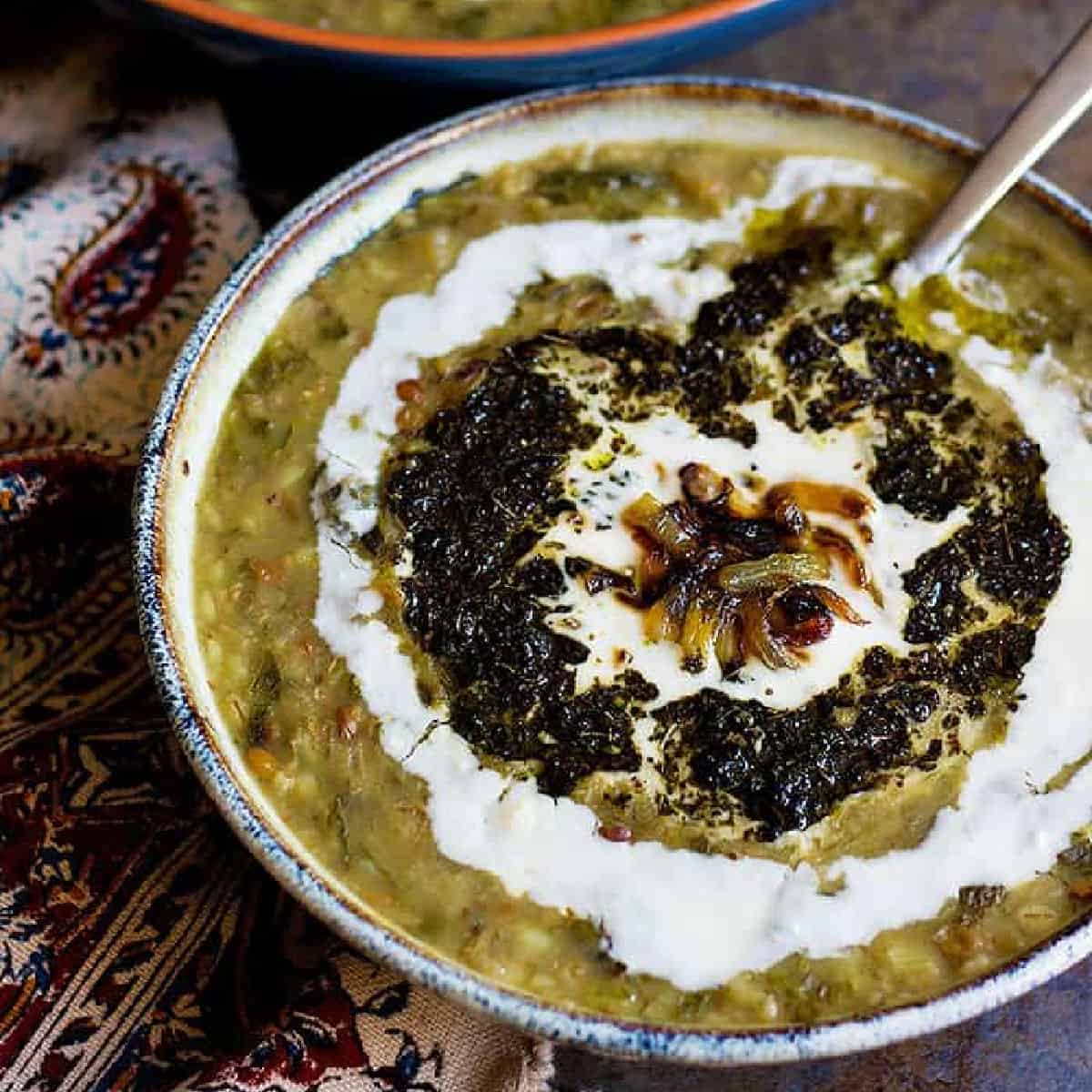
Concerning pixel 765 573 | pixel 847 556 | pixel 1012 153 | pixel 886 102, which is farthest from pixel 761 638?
pixel 886 102

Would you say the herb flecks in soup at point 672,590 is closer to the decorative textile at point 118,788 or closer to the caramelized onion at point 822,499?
the caramelized onion at point 822,499

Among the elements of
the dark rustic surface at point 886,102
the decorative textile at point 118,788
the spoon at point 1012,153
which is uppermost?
the spoon at point 1012,153

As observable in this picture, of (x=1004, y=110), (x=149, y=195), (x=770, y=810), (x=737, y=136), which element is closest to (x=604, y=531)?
(x=770, y=810)

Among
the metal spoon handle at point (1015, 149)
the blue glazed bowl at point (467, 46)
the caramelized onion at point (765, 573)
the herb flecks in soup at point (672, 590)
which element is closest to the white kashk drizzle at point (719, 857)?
the herb flecks in soup at point (672, 590)

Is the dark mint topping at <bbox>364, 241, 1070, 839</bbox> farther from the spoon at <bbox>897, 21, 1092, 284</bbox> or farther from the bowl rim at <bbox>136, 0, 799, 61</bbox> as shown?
the bowl rim at <bbox>136, 0, 799, 61</bbox>

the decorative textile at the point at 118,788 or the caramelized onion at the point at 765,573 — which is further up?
the caramelized onion at the point at 765,573

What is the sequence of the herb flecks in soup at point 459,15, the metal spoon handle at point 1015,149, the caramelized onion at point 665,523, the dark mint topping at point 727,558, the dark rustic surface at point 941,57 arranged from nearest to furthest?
the dark mint topping at point 727,558
the caramelized onion at point 665,523
the metal spoon handle at point 1015,149
the herb flecks in soup at point 459,15
the dark rustic surface at point 941,57

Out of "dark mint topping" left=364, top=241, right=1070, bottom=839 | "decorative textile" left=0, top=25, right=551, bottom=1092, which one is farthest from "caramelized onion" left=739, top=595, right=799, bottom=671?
"decorative textile" left=0, top=25, right=551, bottom=1092
